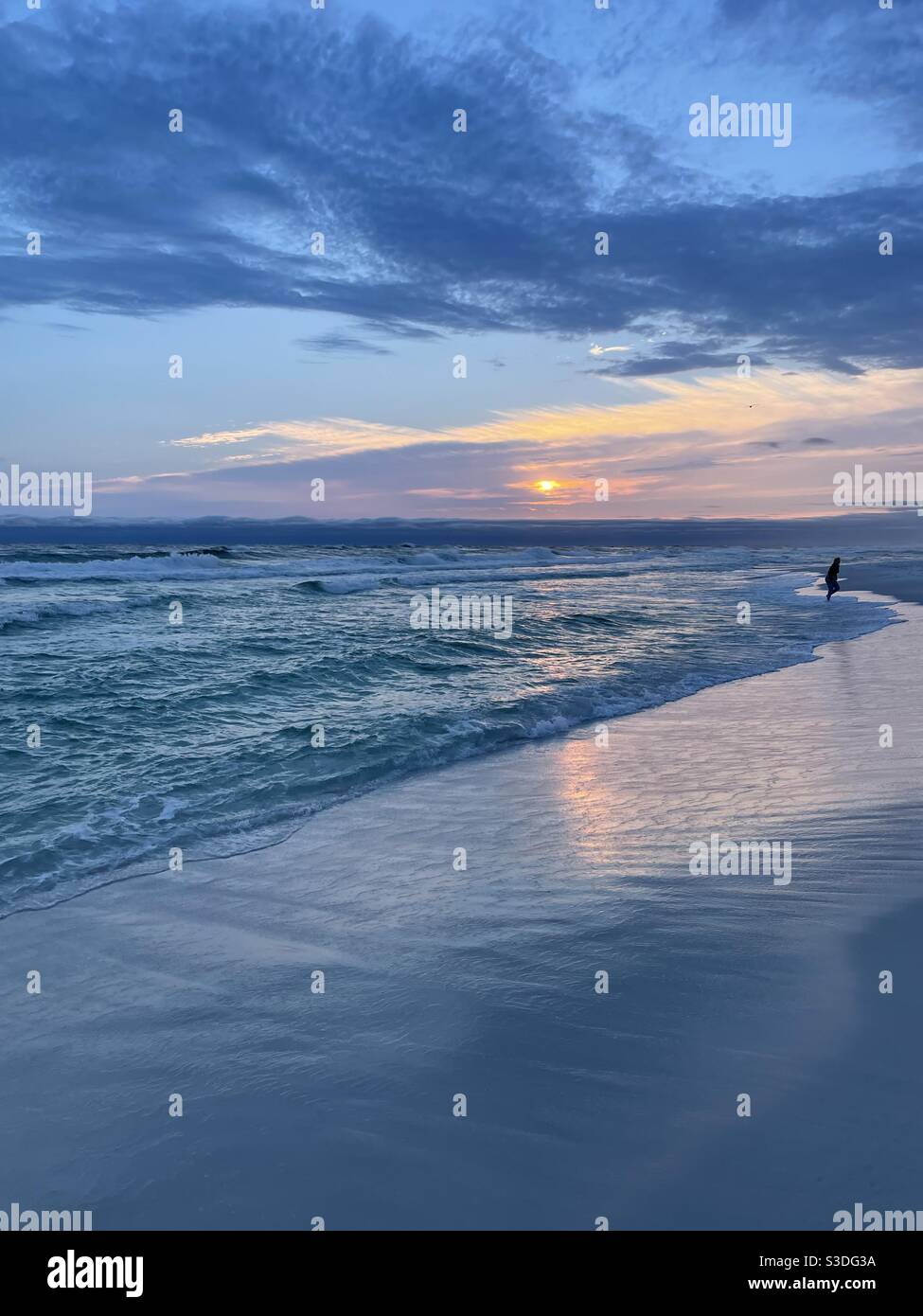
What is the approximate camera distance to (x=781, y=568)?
177ft

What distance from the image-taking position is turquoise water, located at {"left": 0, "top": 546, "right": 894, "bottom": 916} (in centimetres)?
766

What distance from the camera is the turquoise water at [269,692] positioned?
7660 millimetres

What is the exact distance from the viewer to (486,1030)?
4102mm

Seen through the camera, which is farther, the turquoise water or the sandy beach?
the turquoise water

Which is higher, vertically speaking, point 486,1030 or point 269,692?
point 269,692

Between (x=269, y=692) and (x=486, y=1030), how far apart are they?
10.2 metres

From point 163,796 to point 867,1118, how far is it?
678 cm

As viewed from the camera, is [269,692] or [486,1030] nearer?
[486,1030]

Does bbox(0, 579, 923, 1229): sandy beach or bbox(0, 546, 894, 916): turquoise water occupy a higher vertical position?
bbox(0, 546, 894, 916): turquoise water

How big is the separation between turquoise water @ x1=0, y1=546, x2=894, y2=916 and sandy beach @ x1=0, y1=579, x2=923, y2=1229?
3.80 ft

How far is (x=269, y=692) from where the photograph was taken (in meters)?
13.7

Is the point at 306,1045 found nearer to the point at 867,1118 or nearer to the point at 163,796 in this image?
the point at 867,1118

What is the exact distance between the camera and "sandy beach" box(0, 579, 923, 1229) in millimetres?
3086
